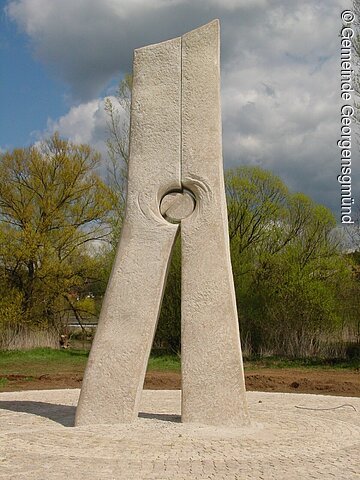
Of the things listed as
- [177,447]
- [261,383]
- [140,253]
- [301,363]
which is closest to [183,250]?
[140,253]

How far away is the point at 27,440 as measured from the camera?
606cm

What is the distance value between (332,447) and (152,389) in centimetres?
555

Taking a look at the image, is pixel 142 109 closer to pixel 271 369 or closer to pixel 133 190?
pixel 133 190

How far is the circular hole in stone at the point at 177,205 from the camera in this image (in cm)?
704

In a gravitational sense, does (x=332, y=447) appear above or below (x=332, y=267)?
below

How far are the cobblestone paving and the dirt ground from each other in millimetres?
2904

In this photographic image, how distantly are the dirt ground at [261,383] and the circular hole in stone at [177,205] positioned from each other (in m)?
4.92

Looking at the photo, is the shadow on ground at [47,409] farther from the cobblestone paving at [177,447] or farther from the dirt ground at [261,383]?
the dirt ground at [261,383]

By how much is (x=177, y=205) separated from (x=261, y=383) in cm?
540

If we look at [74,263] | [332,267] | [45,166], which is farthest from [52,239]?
[332,267]

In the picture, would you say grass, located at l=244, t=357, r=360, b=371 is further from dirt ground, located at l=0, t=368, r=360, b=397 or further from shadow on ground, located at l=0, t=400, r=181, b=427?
shadow on ground, located at l=0, t=400, r=181, b=427

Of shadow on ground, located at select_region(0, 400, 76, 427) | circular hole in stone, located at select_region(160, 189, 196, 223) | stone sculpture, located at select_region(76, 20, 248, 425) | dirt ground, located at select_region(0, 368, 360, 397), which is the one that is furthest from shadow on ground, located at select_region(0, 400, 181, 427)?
dirt ground, located at select_region(0, 368, 360, 397)

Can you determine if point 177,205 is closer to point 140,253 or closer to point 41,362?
point 140,253

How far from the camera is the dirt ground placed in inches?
431
